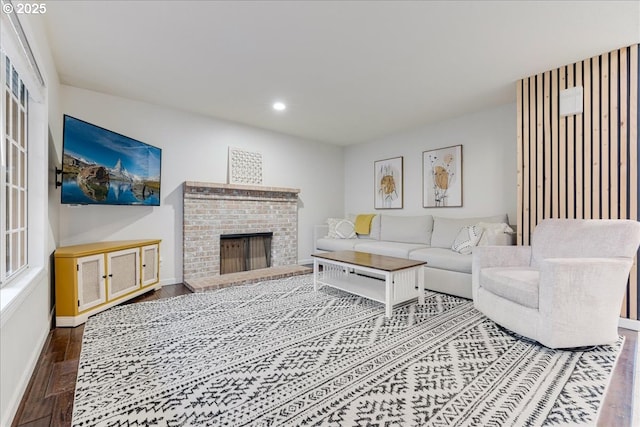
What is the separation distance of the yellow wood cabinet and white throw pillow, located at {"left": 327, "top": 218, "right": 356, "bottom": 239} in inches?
109

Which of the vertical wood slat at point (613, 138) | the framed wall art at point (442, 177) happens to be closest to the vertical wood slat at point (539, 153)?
the vertical wood slat at point (613, 138)

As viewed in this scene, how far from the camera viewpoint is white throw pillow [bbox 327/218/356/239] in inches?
201

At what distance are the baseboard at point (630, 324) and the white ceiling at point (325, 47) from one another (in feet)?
7.51

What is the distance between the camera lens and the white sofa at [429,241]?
10.8ft

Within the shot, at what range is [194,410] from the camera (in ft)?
4.71

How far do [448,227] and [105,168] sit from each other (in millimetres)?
4137

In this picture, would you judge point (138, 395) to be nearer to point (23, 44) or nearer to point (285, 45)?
point (23, 44)

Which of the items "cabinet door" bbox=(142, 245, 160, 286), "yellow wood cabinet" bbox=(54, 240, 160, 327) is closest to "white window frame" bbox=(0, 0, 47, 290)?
"yellow wood cabinet" bbox=(54, 240, 160, 327)

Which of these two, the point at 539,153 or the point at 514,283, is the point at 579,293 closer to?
the point at 514,283

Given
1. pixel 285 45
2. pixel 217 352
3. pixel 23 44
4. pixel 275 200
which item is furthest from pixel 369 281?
pixel 23 44

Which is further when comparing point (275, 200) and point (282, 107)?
point (275, 200)

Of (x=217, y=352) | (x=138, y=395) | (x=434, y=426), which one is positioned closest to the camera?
(x=434, y=426)

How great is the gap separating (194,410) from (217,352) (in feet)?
1.96

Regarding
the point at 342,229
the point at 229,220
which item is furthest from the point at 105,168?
the point at 342,229
